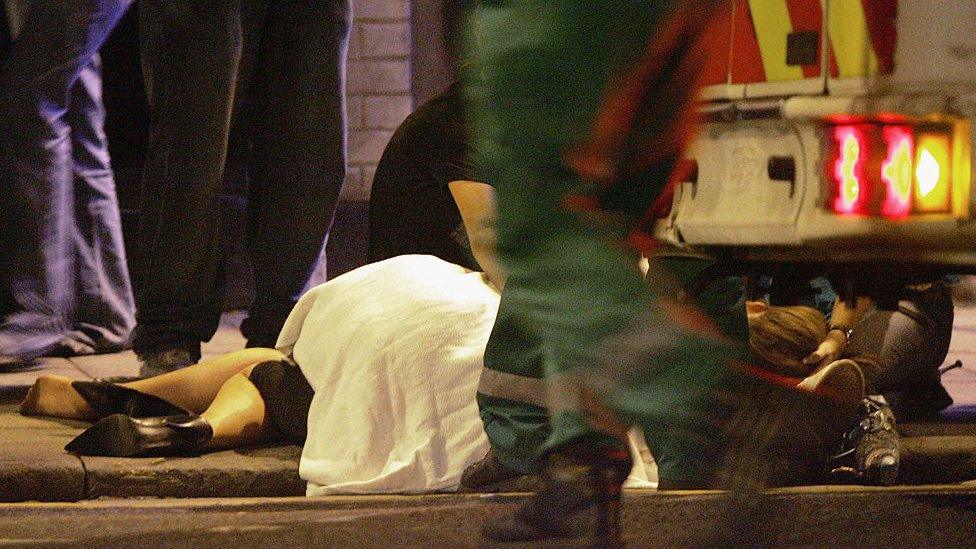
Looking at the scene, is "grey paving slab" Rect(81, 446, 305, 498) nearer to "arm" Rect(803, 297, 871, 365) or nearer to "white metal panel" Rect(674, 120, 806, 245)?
"white metal panel" Rect(674, 120, 806, 245)

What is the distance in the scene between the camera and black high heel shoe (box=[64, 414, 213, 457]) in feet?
11.7

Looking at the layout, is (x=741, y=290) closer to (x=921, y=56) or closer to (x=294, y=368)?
(x=921, y=56)

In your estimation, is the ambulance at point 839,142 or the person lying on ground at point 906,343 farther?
the person lying on ground at point 906,343

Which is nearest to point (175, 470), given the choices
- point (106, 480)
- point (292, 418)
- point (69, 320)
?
point (106, 480)

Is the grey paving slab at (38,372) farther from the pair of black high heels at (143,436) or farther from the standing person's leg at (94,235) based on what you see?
the pair of black high heels at (143,436)

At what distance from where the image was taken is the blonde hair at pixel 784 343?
3844 millimetres

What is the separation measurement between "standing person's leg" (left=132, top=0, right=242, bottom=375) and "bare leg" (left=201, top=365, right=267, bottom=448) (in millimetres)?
712

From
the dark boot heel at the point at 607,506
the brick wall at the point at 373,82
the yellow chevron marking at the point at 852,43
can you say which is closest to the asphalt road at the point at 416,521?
the dark boot heel at the point at 607,506

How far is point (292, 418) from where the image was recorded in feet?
12.6

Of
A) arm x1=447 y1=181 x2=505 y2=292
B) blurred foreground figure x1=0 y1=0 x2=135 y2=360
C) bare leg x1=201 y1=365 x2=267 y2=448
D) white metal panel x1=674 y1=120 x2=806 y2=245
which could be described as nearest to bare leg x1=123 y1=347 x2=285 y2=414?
bare leg x1=201 y1=365 x2=267 y2=448

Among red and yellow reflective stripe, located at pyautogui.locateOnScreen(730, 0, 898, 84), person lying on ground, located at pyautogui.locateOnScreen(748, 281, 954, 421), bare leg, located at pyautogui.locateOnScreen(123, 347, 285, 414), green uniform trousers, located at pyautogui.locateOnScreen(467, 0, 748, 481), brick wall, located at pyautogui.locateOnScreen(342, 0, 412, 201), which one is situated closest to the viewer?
green uniform trousers, located at pyautogui.locateOnScreen(467, 0, 748, 481)

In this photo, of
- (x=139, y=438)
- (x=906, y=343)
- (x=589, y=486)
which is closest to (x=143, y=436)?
(x=139, y=438)

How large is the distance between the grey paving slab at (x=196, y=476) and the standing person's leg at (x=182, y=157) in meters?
1.01

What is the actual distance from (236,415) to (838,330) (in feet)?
5.38
